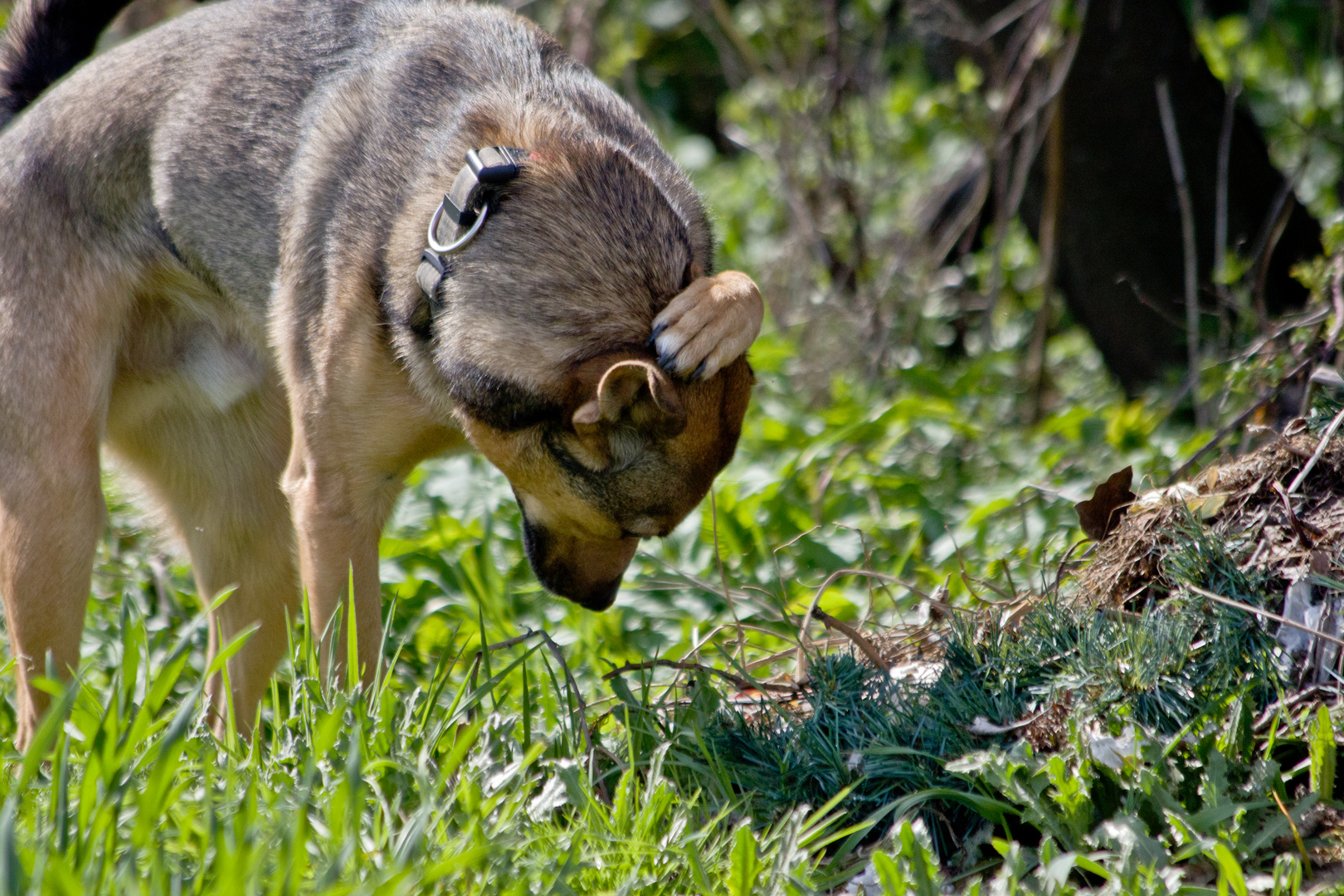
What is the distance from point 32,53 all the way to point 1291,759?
3.93 m

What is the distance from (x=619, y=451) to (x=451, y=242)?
635 mm

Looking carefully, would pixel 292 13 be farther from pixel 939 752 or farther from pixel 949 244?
pixel 949 244

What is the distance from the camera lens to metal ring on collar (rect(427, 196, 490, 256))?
9.27 feet

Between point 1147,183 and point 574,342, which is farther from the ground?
point 574,342

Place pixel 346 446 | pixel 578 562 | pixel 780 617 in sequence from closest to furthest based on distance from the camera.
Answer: pixel 346 446 < pixel 578 562 < pixel 780 617

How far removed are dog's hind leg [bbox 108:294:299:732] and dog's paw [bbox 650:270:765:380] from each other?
4.71 feet

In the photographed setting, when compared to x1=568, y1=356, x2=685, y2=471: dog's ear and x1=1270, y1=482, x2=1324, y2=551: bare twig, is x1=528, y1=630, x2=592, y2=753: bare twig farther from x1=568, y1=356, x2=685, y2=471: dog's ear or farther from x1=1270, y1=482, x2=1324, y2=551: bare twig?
x1=1270, y1=482, x2=1324, y2=551: bare twig

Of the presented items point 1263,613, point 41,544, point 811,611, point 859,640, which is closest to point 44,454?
point 41,544

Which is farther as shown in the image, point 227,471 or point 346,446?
point 227,471

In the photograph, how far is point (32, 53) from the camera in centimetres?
382

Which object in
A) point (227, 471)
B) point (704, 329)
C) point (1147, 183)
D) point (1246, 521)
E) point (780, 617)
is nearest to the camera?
point (1246, 521)

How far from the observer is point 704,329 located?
2682mm

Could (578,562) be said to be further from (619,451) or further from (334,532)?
(334,532)

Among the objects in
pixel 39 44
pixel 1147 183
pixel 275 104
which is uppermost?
pixel 39 44
